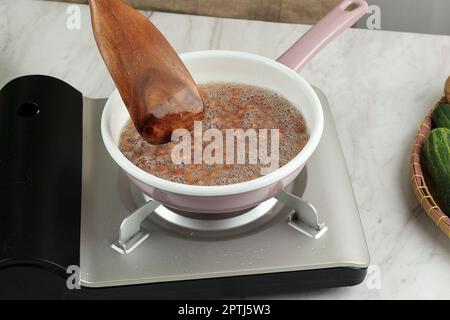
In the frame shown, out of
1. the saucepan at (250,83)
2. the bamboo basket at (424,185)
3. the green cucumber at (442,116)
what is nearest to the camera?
the saucepan at (250,83)

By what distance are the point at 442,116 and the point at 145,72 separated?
18.0 inches

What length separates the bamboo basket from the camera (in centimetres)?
90

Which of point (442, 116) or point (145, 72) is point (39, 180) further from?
point (442, 116)

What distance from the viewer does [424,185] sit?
3.08 ft

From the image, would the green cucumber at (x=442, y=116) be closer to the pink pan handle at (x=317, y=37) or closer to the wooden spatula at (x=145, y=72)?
the pink pan handle at (x=317, y=37)

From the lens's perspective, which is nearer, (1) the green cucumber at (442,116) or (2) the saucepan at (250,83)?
(2) the saucepan at (250,83)

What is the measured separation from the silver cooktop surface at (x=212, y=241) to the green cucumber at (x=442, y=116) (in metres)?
0.20

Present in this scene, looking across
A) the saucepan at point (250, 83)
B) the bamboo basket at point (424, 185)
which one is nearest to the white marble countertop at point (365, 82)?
the bamboo basket at point (424, 185)

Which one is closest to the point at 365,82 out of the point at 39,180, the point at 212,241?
the point at 212,241

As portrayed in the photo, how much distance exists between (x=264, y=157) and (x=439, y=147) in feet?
0.92

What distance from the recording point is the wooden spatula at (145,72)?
0.78 m

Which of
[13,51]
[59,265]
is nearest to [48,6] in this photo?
[13,51]

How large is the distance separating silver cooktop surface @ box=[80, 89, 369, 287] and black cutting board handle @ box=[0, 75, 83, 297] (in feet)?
0.09

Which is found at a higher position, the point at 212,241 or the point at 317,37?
the point at 317,37
